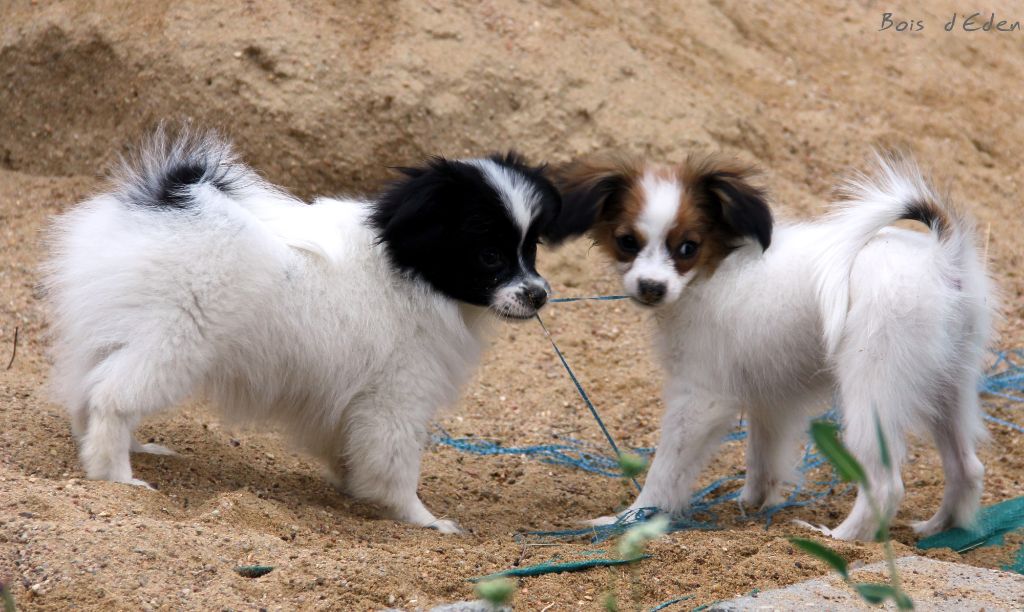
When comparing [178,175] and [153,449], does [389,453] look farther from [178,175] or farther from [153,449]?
[178,175]

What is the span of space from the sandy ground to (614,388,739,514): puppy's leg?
354mm

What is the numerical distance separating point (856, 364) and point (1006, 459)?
2.02m

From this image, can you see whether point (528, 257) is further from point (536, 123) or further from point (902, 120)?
point (902, 120)

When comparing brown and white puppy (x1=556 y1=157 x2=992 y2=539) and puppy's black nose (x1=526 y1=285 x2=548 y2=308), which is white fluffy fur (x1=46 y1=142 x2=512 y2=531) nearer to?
puppy's black nose (x1=526 y1=285 x2=548 y2=308)

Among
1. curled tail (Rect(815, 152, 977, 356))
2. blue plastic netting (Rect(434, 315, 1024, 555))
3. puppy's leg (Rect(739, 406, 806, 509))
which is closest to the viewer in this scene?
curled tail (Rect(815, 152, 977, 356))

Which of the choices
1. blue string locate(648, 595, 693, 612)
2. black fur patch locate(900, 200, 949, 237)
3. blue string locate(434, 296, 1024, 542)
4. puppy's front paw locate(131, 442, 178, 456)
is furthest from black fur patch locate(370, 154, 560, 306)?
blue string locate(648, 595, 693, 612)

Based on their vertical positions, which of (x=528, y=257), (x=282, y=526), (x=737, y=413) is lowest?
(x=282, y=526)

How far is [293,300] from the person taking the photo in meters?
4.25

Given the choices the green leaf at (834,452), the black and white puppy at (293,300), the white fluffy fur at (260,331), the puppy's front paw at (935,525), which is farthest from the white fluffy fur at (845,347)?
the green leaf at (834,452)

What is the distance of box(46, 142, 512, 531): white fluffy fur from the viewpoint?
13.1 ft

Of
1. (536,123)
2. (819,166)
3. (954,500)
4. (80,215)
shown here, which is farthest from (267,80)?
(954,500)

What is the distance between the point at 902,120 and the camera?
350 inches

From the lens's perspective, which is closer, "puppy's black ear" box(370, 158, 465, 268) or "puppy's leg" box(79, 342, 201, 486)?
"puppy's leg" box(79, 342, 201, 486)

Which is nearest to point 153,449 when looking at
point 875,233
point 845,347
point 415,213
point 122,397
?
point 122,397
